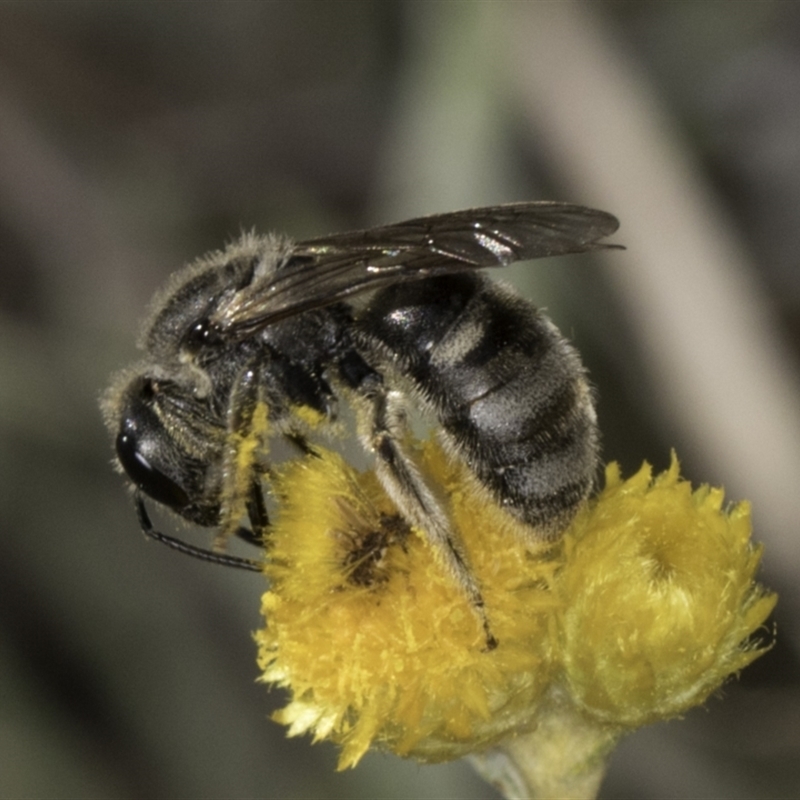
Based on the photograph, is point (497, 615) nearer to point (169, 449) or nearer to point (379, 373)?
point (379, 373)

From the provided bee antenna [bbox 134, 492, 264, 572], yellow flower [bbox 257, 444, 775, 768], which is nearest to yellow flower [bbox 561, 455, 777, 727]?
yellow flower [bbox 257, 444, 775, 768]

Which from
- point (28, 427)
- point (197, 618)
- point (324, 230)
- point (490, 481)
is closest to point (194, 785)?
point (197, 618)

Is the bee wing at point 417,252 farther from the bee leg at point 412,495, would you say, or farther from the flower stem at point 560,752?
the flower stem at point 560,752

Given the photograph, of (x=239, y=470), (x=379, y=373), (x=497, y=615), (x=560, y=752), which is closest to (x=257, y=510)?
(x=239, y=470)

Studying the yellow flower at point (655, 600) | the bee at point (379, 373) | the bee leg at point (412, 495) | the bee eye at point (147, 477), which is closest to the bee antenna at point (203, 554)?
the bee at point (379, 373)

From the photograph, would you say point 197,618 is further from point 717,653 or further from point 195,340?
point 717,653

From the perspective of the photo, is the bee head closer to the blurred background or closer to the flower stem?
the flower stem

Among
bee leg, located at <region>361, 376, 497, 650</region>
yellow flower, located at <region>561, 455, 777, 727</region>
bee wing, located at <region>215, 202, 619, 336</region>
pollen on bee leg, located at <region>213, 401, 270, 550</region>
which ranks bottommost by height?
yellow flower, located at <region>561, 455, 777, 727</region>
